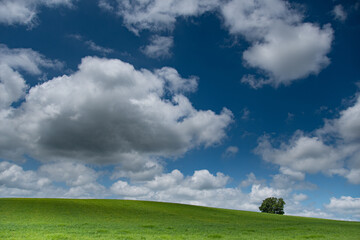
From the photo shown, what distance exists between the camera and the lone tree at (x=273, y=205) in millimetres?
102562

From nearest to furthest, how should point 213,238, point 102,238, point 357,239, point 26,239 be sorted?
point 26,239
point 102,238
point 213,238
point 357,239

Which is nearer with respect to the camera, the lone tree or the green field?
the green field

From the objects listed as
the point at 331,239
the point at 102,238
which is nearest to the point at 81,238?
the point at 102,238

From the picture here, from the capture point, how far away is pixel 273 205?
102875 millimetres

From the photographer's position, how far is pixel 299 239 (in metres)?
23.9

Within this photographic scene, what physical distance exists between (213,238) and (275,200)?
90.0m

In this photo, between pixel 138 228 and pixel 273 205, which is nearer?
pixel 138 228

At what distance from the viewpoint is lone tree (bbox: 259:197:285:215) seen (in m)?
103

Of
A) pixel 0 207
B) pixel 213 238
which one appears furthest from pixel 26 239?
pixel 0 207

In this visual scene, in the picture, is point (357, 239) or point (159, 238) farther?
point (357, 239)

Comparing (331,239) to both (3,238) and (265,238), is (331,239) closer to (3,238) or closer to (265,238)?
(265,238)

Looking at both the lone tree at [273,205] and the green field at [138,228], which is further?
the lone tree at [273,205]

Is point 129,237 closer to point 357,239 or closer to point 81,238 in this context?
point 81,238

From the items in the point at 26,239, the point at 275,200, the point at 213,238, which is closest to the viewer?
the point at 26,239
